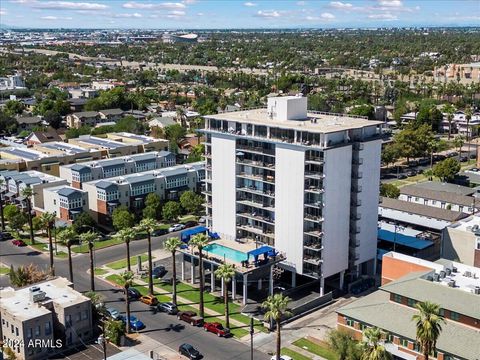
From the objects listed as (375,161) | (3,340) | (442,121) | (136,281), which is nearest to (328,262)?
(375,161)

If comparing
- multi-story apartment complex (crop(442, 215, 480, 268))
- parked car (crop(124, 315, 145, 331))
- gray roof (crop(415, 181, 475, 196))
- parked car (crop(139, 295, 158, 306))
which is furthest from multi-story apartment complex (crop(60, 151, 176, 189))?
multi-story apartment complex (crop(442, 215, 480, 268))

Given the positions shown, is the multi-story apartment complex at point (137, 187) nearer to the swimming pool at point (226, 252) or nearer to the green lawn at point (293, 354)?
the swimming pool at point (226, 252)

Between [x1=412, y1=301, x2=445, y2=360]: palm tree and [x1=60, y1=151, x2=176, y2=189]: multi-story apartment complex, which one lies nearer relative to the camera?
[x1=412, y1=301, x2=445, y2=360]: palm tree

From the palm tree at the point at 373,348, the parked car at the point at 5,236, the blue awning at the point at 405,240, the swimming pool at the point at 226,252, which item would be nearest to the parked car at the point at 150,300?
the swimming pool at the point at 226,252

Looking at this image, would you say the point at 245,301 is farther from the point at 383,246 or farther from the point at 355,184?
the point at 383,246

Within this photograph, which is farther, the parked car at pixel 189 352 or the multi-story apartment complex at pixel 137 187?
the multi-story apartment complex at pixel 137 187

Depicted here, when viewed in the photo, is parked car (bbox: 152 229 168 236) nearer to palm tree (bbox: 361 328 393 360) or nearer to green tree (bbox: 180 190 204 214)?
green tree (bbox: 180 190 204 214)
